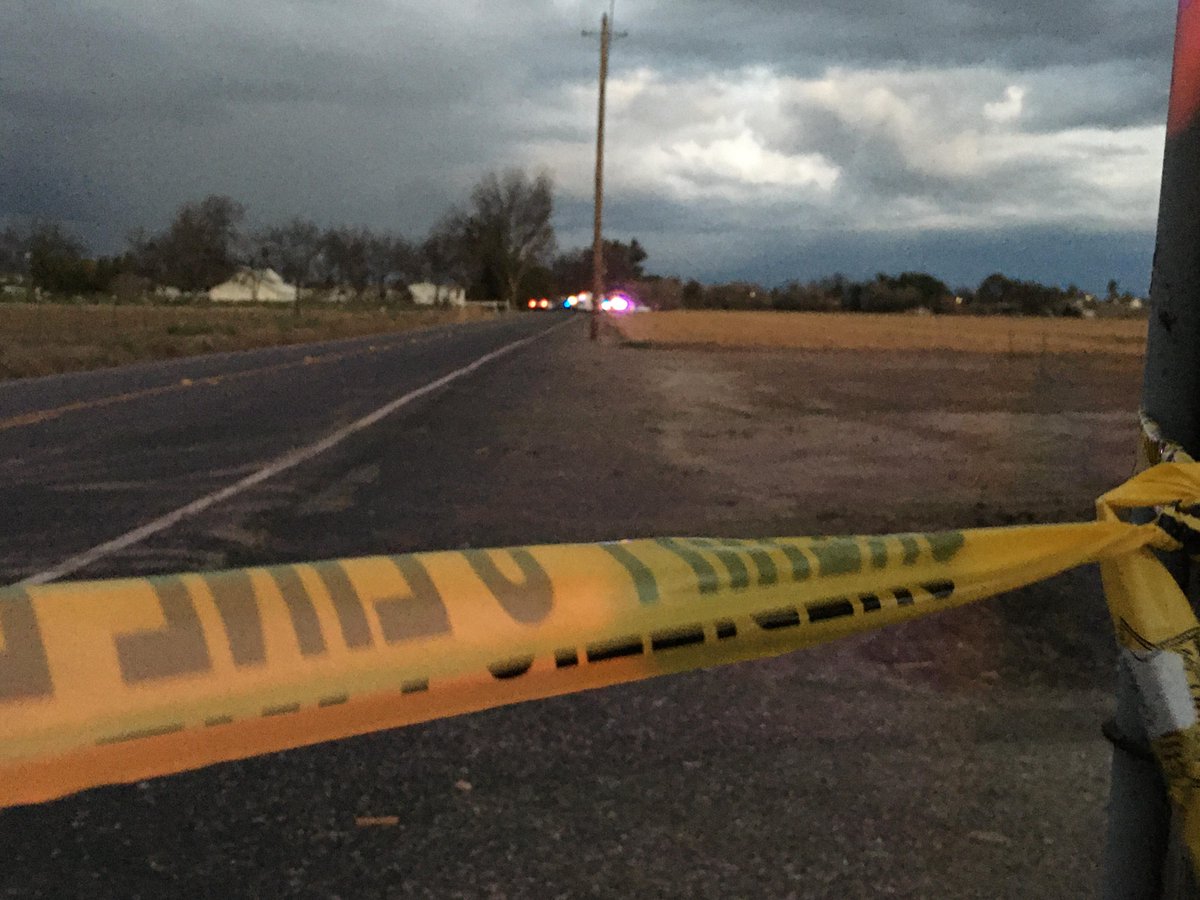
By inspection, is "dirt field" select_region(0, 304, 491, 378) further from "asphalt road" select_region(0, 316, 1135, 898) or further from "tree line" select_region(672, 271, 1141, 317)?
"tree line" select_region(672, 271, 1141, 317)

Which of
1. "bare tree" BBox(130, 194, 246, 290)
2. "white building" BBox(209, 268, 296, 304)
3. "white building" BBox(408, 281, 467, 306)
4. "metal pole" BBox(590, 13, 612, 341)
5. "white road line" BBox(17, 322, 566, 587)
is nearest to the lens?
"white road line" BBox(17, 322, 566, 587)

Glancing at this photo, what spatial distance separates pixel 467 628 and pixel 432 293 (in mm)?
134950

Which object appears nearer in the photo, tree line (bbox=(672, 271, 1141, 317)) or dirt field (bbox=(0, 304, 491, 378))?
dirt field (bbox=(0, 304, 491, 378))

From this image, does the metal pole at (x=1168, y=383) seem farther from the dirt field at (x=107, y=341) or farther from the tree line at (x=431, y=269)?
the tree line at (x=431, y=269)

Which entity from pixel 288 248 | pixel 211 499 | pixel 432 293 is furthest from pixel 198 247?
pixel 211 499

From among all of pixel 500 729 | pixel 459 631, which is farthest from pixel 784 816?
pixel 459 631

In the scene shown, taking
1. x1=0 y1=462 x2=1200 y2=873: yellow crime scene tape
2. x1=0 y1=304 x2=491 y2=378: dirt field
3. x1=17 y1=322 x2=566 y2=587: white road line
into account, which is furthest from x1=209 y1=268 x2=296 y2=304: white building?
x1=0 y1=462 x2=1200 y2=873: yellow crime scene tape

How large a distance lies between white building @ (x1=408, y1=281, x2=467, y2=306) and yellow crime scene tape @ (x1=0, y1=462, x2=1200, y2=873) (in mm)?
118136

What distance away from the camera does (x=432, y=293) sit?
13350cm

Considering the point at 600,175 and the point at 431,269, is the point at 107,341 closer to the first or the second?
the point at 600,175

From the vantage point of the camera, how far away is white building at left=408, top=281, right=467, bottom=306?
122438 millimetres

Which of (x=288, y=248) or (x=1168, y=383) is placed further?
(x=288, y=248)

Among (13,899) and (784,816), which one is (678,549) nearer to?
(784,816)

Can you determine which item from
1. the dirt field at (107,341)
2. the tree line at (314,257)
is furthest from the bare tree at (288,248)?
the dirt field at (107,341)
